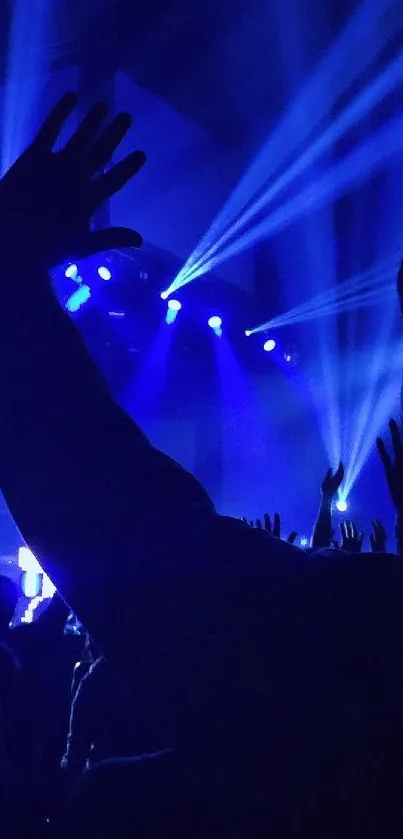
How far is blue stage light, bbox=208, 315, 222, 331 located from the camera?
11.5 m

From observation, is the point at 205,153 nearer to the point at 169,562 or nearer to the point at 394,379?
the point at 394,379

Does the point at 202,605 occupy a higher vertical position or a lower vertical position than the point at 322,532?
lower

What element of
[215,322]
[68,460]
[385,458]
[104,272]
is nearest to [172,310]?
[215,322]

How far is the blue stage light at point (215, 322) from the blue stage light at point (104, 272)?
2461 millimetres

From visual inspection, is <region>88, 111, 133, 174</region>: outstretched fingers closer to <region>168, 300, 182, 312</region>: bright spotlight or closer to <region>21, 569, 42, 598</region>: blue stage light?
<region>168, 300, 182, 312</region>: bright spotlight

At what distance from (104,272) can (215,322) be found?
267 centimetres

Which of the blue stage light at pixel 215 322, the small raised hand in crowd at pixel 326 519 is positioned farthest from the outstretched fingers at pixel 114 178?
the blue stage light at pixel 215 322

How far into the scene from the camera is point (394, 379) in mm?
13445

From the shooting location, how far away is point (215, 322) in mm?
11570

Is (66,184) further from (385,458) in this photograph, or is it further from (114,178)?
(385,458)

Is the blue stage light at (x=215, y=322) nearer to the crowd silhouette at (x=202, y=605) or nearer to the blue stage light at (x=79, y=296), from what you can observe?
the blue stage light at (x=79, y=296)

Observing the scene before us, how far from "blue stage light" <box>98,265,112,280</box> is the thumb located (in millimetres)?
9175

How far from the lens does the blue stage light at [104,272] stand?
9.43 m

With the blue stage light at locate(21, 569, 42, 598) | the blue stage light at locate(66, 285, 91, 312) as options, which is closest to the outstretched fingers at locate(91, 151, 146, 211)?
the blue stage light at locate(66, 285, 91, 312)
